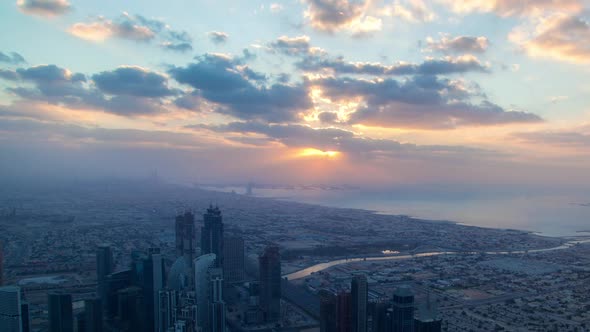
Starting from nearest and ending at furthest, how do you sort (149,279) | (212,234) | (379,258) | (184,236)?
(149,279)
(212,234)
(184,236)
(379,258)

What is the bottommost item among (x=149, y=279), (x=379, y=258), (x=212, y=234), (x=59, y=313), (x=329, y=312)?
(x=379, y=258)

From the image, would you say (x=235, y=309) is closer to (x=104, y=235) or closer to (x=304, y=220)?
(x=104, y=235)

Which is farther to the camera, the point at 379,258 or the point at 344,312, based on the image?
the point at 379,258

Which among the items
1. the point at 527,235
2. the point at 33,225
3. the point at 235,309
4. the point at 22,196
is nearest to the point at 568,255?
the point at 527,235

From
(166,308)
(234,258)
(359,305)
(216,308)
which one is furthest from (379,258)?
(166,308)

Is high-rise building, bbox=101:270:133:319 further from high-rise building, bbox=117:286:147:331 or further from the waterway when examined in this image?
the waterway

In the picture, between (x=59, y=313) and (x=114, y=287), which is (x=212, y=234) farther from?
(x=59, y=313)

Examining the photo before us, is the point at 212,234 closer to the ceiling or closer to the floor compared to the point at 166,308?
closer to the ceiling

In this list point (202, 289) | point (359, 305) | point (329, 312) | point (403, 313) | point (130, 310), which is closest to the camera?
point (403, 313)
